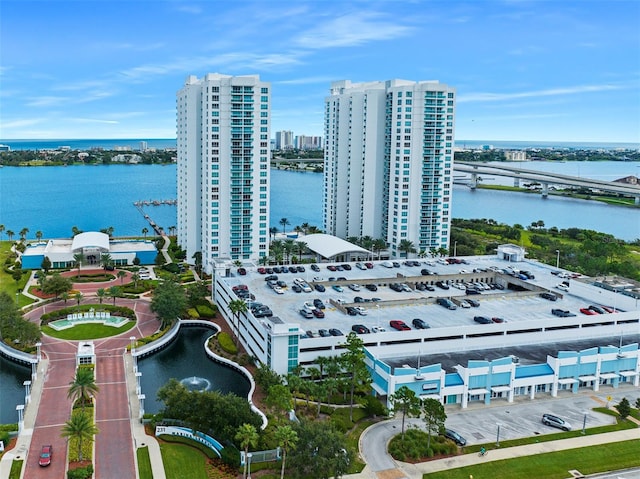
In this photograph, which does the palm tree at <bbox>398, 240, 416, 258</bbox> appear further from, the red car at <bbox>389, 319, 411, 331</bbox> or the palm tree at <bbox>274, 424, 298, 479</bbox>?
the palm tree at <bbox>274, 424, 298, 479</bbox>

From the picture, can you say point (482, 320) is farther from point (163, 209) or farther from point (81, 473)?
point (163, 209)

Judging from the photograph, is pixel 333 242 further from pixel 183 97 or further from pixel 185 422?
pixel 185 422

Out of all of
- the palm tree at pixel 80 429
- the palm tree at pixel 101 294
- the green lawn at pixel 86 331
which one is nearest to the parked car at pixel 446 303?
the green lawn at pixel 86 331

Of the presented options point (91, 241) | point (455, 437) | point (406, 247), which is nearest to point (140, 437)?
point (455, 437)

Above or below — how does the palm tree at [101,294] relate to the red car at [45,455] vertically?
above

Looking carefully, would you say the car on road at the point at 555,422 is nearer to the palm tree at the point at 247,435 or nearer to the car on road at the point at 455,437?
the car on road at the point at 455,437
